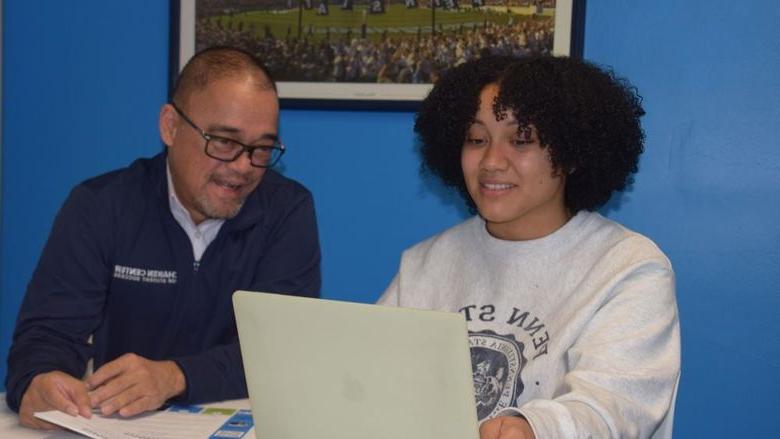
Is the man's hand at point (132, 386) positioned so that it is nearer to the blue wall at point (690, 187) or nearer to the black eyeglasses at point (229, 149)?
the black eyeglasses at point (229, 149)

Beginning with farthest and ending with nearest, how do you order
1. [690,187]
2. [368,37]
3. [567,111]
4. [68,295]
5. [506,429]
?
[368,37] → [690,187] → [68,295] → [567,111] → [506,429]

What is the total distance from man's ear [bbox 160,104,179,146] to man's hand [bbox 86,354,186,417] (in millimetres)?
569

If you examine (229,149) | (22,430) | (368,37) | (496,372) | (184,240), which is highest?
(368,37)

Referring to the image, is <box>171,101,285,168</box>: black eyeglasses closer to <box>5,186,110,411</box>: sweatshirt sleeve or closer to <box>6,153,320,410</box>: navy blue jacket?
<box>6,153,320,410</box>: navy blue jacket

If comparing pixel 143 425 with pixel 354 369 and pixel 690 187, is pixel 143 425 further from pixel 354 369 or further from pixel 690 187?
pixel 690 187

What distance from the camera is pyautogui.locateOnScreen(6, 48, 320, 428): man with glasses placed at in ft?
5.77

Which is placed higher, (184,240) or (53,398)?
(184,240)

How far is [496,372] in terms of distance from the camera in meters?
1.48

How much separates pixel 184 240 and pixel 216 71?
0.35m

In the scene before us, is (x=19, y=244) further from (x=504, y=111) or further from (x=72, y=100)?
(x=504, y=111)

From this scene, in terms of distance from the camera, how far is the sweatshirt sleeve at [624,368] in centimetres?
121

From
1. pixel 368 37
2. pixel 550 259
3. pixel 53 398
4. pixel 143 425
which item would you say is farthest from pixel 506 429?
pixel 368 37

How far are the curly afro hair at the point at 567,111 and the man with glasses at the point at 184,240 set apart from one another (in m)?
0.39

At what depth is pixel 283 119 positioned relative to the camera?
253 cm
